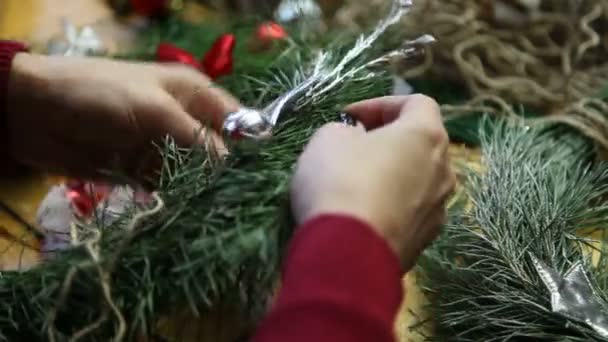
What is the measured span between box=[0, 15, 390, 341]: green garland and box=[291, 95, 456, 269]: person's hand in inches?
1.3

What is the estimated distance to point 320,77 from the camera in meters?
0.61

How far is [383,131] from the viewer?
48cm

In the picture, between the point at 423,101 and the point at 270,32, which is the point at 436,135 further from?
the point at 270,32

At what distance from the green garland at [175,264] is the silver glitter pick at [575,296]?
0.20 meters

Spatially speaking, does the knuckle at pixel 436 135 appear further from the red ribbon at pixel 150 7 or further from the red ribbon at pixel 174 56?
the red ribbon at pixel 150 7

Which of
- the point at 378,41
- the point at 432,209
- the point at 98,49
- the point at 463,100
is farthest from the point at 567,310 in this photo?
the point at 98,49

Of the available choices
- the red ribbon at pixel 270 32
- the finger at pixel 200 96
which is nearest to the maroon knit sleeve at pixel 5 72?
the finger at pixel 200 96

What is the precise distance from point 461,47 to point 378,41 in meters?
0.26

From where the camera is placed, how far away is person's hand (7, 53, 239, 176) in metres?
0.63

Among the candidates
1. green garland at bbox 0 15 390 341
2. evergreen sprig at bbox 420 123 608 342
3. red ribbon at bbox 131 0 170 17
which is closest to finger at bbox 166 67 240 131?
green garland at bbox 0 15 390 341

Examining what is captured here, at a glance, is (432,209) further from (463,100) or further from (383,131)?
(463,100)

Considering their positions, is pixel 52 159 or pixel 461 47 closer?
pixel 52 159

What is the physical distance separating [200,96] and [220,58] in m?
0.21

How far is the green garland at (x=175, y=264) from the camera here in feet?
1.52
